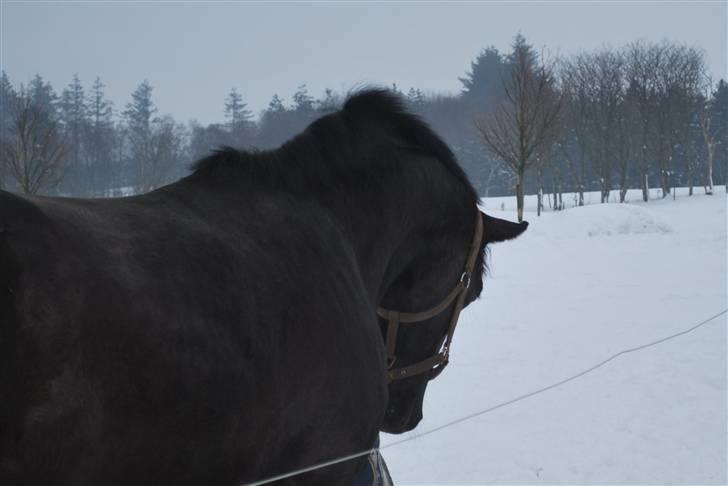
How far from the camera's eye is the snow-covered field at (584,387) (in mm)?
4582

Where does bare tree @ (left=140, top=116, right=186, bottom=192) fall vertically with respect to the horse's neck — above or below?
above

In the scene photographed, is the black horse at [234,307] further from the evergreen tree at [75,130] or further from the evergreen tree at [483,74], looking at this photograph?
the evergreen tree at [483,74]

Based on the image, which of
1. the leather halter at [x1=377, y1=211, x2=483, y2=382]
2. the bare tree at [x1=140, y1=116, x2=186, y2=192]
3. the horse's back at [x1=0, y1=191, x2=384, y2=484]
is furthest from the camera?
the bare tree at [x1=140, y1=116, x2=186, y2=192]

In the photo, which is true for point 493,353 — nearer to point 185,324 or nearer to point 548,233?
point 185,324

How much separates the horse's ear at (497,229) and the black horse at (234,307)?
18 centimetres

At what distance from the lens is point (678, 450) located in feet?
15.5

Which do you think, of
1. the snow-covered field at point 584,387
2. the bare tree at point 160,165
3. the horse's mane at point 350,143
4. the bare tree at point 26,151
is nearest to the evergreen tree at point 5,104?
the bare tree at point 26,151

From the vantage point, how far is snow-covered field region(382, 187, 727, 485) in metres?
4.58

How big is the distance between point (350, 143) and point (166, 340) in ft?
4.04

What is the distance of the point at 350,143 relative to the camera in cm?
236

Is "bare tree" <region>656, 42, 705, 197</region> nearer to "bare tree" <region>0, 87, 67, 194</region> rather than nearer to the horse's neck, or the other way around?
"bare tree" <region>0, 87, 67, 194</region>

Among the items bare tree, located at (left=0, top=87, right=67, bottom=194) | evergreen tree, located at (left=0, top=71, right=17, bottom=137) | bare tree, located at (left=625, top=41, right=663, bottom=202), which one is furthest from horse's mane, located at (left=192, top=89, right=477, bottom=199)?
bare tree, located at (left=625, top=41, right=663, bottom=202)

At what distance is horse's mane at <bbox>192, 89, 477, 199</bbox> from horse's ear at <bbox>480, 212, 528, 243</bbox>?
0.17 meters

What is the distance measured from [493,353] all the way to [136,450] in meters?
6.66
